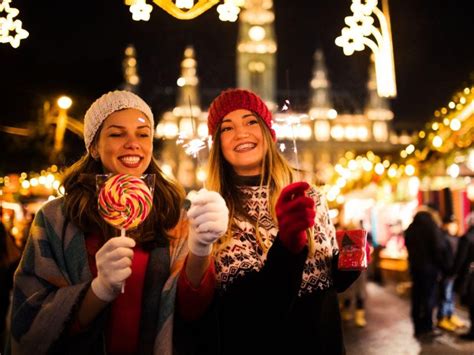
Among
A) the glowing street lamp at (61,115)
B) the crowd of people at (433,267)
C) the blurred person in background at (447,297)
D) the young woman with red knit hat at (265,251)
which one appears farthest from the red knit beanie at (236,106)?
the blurred person in background at (447,297)

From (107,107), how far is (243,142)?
744 millimetres

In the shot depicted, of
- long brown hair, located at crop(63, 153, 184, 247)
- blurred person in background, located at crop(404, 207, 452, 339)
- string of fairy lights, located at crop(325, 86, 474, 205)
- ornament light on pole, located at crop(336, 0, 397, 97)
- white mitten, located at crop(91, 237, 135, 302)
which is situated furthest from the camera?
blurred person in background, located at crop(404, 207, 452, 339)

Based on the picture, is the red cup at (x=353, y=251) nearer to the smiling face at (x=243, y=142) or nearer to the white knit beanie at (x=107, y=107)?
the smiling face at (x=243, y=142)

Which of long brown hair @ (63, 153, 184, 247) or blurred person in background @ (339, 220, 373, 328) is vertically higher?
long brown hair @ (63, 153, 184, 247)

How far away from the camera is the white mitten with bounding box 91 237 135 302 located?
6.96 ft

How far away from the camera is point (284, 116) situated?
9.12 ft

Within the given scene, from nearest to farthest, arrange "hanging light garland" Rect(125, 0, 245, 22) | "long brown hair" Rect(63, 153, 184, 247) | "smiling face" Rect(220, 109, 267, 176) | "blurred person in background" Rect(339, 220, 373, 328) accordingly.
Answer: "long brown hair" Rect(63, 153, 184, 247), "smiling face" Rect(220, 109, 267, 176), "hanging light garland" Rect(125, 0, 245, 22), "blurred person in background" Rect(339, 220, 373, 328)

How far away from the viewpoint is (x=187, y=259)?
2.36m

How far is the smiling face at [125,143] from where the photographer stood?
2637mm

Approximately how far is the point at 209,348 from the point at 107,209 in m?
0.83

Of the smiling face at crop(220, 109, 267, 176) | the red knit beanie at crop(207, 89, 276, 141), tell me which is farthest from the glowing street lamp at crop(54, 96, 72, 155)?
the smiling face at crop(220, 109, 267, 176)

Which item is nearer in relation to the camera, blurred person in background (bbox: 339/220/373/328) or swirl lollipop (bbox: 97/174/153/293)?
swirl lollipop (bbox: 97/174/153/293)

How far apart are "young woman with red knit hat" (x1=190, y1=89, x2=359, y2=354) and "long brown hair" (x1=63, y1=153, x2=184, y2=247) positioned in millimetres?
246

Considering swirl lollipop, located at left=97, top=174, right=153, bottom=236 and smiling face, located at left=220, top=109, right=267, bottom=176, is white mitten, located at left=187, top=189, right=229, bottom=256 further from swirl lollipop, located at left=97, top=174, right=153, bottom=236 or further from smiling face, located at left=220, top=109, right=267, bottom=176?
smiling face, located at left=220, top=109, right=267, bottom=176
